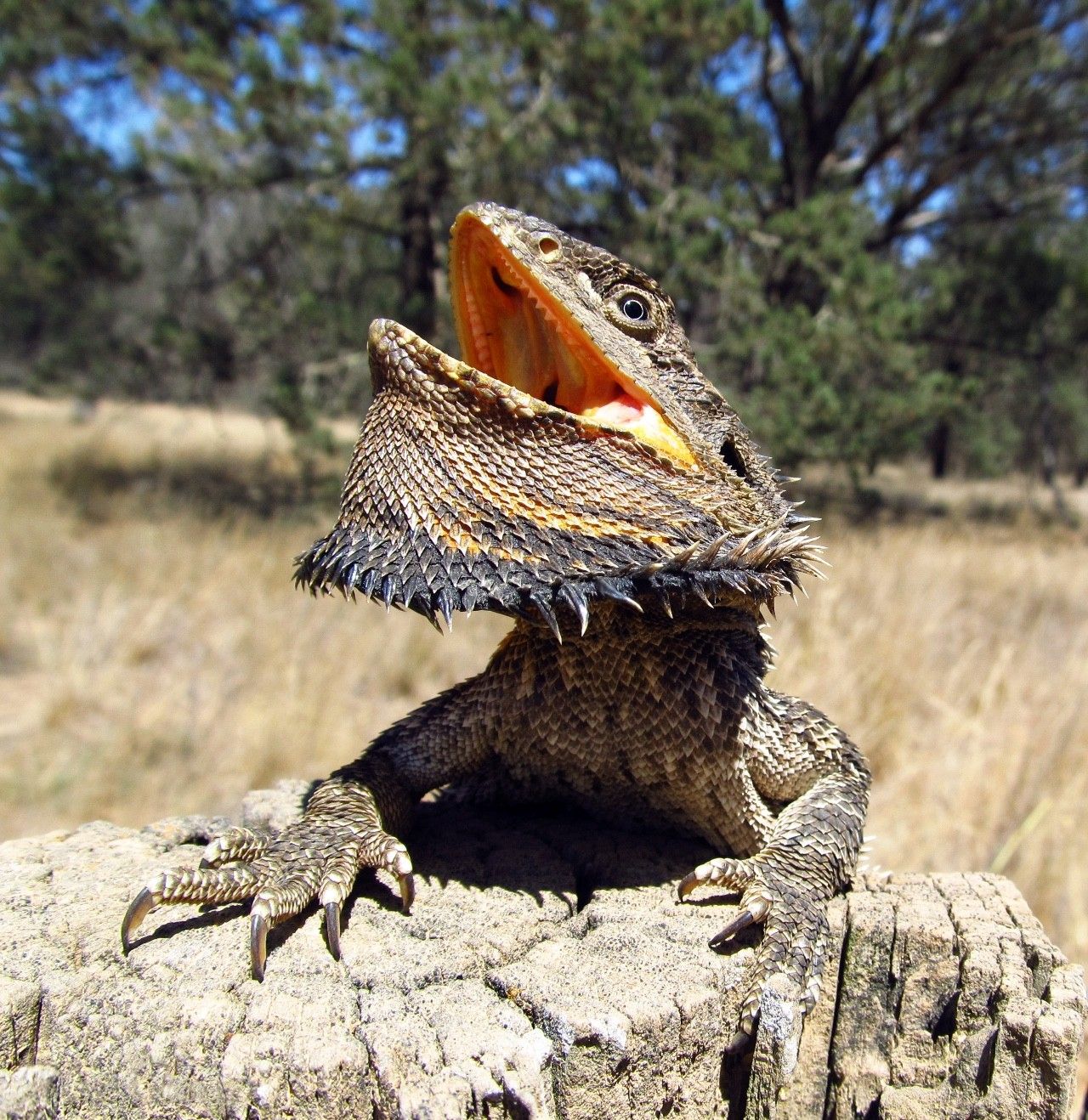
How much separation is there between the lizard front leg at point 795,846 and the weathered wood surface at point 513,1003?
7 centimetres

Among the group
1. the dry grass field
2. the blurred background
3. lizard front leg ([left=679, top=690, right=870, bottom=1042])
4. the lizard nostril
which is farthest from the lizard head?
the blurred background

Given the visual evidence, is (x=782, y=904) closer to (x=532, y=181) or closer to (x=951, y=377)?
(x=532, y=181)

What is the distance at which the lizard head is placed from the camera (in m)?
1.44

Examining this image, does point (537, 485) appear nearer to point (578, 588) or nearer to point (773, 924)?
point (578, 588)

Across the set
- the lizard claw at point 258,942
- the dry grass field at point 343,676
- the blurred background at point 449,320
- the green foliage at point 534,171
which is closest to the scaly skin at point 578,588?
the lizard claw at point 258,942

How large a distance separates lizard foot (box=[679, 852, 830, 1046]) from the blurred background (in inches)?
83.8

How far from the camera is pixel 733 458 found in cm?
192

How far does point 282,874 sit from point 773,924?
2.94 feet

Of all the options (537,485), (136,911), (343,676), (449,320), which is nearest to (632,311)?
(537,485)

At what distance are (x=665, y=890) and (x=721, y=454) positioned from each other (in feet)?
3.06

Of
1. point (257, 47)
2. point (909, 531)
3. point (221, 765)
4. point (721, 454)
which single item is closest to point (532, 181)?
point (257, 47)

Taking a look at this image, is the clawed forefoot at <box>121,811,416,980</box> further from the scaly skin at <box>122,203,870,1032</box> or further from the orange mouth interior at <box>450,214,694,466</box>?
the orange mouth interior at <box>450,214,694,466</box>

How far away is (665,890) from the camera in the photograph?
5.85ft

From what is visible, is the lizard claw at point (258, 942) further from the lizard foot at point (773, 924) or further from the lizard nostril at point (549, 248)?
the lizard nostril at point (549, 248)
